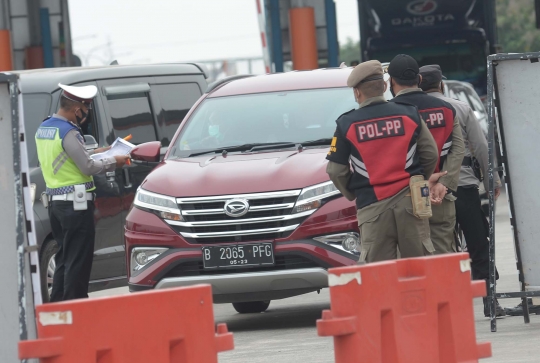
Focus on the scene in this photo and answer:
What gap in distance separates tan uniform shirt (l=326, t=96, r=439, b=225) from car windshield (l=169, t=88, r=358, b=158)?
219cm

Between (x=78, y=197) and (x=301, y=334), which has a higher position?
(x=78, y=197)

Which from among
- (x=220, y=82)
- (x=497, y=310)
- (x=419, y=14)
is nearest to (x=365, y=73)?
(x=497, y=310)

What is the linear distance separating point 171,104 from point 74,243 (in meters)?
3.06

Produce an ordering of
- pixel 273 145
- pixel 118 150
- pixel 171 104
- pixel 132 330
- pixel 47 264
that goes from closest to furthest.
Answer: pixel 132 330 → pixel 118 150 → pixel 273 145 → pixel 47 264 → pixel 171 104

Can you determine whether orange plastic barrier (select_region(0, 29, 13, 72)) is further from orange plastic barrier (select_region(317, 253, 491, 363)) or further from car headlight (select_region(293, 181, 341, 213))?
orange plastic barrier (select_region(317, 253, 491, 363))

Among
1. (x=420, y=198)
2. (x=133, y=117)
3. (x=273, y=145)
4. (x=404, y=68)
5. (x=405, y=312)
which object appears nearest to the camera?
(x=405, y=312)

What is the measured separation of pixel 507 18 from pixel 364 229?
7725 cm

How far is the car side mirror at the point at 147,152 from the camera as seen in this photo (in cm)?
957

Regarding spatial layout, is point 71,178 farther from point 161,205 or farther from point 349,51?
point 349,51

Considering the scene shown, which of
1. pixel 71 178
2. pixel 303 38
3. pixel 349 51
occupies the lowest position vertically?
pixel 71 178

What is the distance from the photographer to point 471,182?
8.91m

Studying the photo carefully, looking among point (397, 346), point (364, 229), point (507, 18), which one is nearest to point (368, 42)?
point (364, 229)

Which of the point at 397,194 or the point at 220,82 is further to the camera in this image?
the point at 220,82

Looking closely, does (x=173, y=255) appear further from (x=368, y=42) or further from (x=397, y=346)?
(x=368, y=42)
